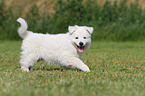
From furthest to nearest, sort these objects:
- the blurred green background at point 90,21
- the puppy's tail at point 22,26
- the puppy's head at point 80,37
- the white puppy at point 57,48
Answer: the blurred green background at point 90,21 → the puppy's tail at point 22,26 → the white puppy at point 57,48 → the puppy's head at point 80,37

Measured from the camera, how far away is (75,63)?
215 inches

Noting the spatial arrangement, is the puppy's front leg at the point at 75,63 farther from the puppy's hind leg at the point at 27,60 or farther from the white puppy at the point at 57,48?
the puppy's hind leg at the point at 27,60

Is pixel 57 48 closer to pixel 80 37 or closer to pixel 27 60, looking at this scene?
pixel 80 37

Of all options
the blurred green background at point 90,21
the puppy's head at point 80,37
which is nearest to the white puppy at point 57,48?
the puppy's head at point 80,37

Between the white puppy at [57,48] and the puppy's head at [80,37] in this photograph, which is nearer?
the puppy's head at [80,37]

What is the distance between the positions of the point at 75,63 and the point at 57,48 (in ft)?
1.97

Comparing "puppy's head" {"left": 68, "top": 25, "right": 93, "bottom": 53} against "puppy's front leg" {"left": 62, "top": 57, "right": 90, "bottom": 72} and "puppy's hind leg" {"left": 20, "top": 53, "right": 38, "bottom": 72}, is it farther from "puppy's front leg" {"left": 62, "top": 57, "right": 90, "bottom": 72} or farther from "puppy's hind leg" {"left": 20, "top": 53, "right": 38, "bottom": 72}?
"puppy's hind leg" {"left": 20, "top": 53, "right": 38, "bottom": 72}

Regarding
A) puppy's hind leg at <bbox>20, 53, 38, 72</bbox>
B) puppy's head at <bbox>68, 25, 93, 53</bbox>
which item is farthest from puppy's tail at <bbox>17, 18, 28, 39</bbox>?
puppy's head at <bbox>68, 25, 93, 53</bbox>

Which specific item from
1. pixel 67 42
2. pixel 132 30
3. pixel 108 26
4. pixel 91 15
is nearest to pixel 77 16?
pixel 91 15

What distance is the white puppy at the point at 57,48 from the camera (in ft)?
17.9

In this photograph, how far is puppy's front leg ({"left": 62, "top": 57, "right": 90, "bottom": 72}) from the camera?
5.41 meters

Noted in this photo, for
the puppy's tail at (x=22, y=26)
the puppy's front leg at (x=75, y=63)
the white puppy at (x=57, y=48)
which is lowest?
the puppy's front leg at (x=75, y=63)

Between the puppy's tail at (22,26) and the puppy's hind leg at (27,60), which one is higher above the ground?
the puppy's tail at (22,26)

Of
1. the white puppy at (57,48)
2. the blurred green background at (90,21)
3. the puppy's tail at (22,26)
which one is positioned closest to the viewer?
the white puppy at (57,48)
